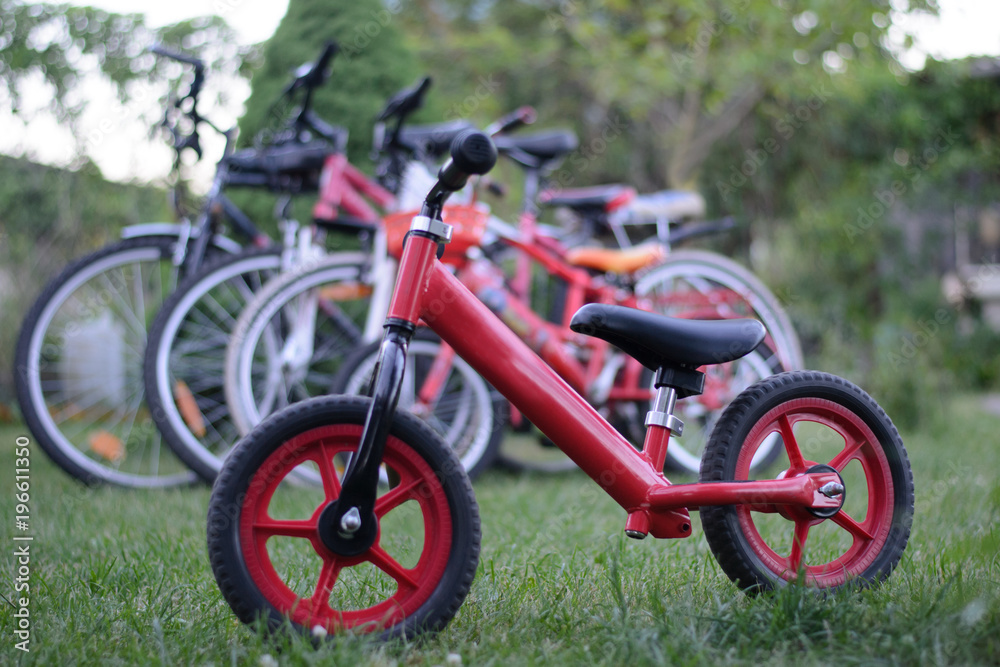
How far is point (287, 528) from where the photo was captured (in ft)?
5.12

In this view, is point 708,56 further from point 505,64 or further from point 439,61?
point 439,61

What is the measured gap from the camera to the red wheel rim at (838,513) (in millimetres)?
1743

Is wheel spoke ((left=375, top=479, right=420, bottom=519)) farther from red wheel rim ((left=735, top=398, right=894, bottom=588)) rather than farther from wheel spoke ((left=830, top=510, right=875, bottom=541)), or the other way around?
wheel spoke ((left=830, top=510, right=875, bottom=541))

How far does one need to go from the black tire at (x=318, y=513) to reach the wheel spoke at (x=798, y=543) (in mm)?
729

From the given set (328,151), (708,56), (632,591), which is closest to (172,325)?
(328,151)

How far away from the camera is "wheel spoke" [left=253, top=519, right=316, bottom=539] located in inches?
61.1

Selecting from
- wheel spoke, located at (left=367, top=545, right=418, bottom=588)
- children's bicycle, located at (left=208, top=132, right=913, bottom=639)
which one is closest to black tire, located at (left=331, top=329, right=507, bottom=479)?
children's bicycle, located at (left=208, top=132, right=913, bottom=639)

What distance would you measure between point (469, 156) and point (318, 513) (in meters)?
0.80

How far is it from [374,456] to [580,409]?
0.47 meters

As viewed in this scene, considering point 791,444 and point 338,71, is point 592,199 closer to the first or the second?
point 338,71

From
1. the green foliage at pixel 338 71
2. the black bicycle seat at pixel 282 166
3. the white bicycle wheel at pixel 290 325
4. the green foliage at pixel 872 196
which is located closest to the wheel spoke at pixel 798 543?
the white bicycle wheel at pixel 290 325

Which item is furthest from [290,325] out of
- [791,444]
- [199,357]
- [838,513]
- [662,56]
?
[662,56]

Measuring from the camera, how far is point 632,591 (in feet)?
6.07

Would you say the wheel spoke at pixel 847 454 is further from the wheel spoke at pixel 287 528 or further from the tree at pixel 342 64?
the tree at pixel 342 64
